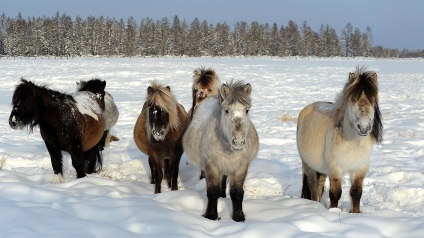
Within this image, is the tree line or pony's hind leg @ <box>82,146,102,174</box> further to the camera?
the tree line

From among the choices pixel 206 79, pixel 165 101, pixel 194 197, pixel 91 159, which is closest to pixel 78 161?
pixel 91 159

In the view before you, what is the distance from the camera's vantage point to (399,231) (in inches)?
168

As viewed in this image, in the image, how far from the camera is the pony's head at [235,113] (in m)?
4.27

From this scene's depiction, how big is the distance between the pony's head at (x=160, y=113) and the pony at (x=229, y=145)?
1.13 m

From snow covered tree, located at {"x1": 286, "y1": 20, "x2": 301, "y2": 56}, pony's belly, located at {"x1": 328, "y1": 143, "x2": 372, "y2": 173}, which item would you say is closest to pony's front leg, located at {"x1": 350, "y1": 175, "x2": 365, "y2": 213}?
pony's belly, located at {"x1": 328, "y1": 143, "x2": 372, "y2": 173}

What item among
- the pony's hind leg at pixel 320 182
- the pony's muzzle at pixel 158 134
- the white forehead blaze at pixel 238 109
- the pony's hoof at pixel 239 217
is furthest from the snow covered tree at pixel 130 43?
the white forehead blaze at pixel 238 109

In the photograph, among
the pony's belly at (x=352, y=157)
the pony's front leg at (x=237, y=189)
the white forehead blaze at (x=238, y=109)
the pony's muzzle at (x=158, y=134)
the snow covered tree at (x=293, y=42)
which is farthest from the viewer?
the snow covered tree at (x=293, y=42)

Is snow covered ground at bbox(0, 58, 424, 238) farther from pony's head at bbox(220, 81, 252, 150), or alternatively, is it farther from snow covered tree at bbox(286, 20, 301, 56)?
snow covered tree at bbox(286, 20, 301, 56)

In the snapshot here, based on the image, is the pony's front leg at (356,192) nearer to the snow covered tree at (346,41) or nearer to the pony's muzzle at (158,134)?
the pony's muzzle at (158,134)

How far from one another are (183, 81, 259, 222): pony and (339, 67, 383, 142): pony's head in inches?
47.1

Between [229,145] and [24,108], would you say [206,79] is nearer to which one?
[24,108]

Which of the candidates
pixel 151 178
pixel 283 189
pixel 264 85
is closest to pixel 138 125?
pixel 151 178

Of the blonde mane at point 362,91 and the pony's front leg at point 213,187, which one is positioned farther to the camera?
the pony's front leg at point 213,187

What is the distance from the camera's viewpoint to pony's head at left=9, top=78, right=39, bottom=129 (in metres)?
6.34
